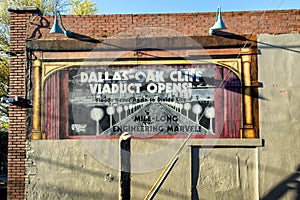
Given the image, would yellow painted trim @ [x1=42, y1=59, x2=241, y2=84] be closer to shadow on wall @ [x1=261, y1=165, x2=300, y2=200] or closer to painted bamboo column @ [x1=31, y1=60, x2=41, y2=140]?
painted bamboo column @ [x1=31, y1=60, x2=41, y2=140]

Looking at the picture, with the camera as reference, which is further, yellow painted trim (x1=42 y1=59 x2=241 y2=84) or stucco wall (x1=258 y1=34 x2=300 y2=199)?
yellow painted trim (x1=42 y1=59 x2=241 y2=84)

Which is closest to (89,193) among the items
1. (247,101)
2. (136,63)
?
(136,63)

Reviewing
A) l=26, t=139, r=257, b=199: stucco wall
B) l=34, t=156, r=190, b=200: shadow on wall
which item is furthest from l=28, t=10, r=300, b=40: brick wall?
l=34, t=156, r=190, b=200: shadow on wall

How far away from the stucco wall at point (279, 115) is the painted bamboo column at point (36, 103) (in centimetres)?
544

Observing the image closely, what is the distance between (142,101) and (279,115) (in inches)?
131

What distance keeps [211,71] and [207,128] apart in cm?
141

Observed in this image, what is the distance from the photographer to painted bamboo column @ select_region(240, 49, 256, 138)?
8.54 meters

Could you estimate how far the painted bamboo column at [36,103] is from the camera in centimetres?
869

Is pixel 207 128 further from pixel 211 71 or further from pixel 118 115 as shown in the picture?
pixel 118 115

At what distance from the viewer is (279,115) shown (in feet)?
27.9

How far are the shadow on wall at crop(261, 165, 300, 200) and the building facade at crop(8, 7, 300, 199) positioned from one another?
0.02 m

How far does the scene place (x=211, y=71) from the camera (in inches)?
343

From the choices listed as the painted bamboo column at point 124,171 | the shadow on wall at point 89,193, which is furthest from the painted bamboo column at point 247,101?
the painted bamboo column at point 124,171

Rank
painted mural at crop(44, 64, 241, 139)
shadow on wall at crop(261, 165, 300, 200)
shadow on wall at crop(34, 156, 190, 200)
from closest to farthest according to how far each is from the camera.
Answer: shadow on wall at crop(261, 165, 300, 200)
shadow on wall at crop(34, 156, 190, 200)
painted mural at crop(44, 64, 241, 139)
